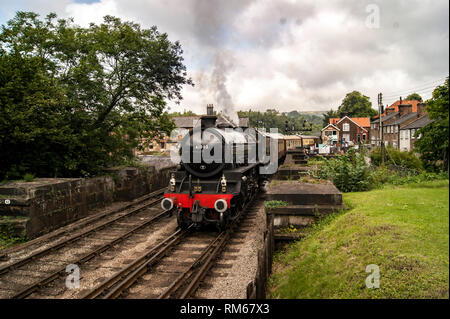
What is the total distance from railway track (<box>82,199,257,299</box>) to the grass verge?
1.75 meters

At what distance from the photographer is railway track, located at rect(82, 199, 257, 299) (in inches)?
238

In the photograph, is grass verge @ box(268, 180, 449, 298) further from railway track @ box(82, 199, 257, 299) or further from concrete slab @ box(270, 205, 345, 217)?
railway track @ box(82, 199, 257, 299)

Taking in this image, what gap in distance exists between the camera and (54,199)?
10.9 metres

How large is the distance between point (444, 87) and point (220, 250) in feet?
27.9

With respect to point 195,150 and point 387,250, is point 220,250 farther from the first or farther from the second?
point 387,250

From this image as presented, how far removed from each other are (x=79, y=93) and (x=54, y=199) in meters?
5.70

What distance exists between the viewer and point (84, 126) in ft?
47.0

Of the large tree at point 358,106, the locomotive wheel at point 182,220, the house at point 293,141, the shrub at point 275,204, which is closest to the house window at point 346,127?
the house at point 293,141

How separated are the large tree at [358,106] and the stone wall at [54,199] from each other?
5796 cm

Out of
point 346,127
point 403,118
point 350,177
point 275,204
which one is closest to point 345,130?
point 346,127

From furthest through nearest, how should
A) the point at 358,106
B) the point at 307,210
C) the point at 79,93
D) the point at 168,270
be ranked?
the point at 358,106, the point at 79,93, the point at 307,210, the point at 168,270

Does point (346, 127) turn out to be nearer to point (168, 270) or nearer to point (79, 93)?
point (79, 93)

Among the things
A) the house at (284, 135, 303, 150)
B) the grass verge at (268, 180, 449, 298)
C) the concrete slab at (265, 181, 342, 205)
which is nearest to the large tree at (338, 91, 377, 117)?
the house at (284, 135, 303, 150)

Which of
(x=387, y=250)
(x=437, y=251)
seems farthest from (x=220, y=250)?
(x=437, y=251)
